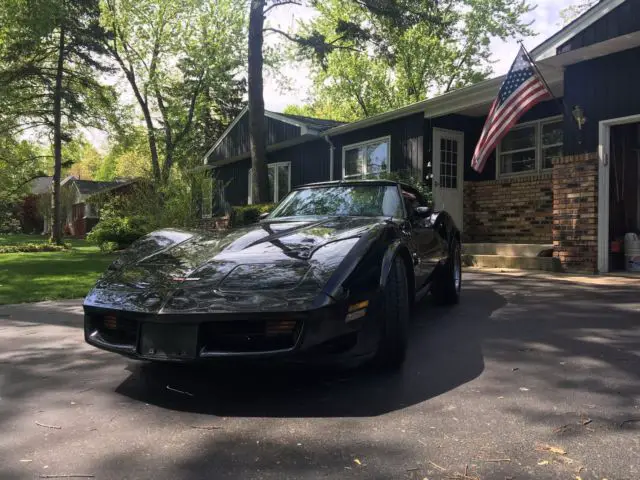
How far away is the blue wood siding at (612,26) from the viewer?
22.3 ft

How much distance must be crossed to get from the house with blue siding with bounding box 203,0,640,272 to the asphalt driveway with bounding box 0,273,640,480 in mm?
4460

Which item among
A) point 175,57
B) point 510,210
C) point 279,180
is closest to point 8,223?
point 175,57

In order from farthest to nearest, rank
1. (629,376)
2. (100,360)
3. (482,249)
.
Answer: (482,249) < (100,360) < (629,376)

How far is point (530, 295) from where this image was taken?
5805 millimetres

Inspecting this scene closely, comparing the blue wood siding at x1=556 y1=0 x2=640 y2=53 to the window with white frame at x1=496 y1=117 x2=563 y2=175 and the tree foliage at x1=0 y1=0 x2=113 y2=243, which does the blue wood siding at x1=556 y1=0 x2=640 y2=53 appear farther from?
the tree foliage at x1=0 y1=0 x2=113 y2=243

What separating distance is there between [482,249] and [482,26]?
88.4 ft

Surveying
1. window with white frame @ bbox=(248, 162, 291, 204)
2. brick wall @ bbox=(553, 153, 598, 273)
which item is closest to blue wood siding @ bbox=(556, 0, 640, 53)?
brick wall @ bbox=(553, 153, 598, 273)

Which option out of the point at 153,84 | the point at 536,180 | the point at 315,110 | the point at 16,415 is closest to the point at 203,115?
the point at 153,84

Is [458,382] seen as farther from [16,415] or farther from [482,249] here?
[482,249]

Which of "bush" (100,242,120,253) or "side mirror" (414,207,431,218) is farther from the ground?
"side mirror" (414,207,431,218)

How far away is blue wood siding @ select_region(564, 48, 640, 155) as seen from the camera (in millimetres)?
7223

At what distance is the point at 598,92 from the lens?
761cm

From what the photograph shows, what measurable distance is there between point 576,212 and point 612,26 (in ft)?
8.98

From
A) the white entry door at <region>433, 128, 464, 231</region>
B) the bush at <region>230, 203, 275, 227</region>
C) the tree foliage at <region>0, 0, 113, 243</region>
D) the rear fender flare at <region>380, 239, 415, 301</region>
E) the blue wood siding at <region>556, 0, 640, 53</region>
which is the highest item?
the tree foliage at <region>0, 0, 113, 243</region>
